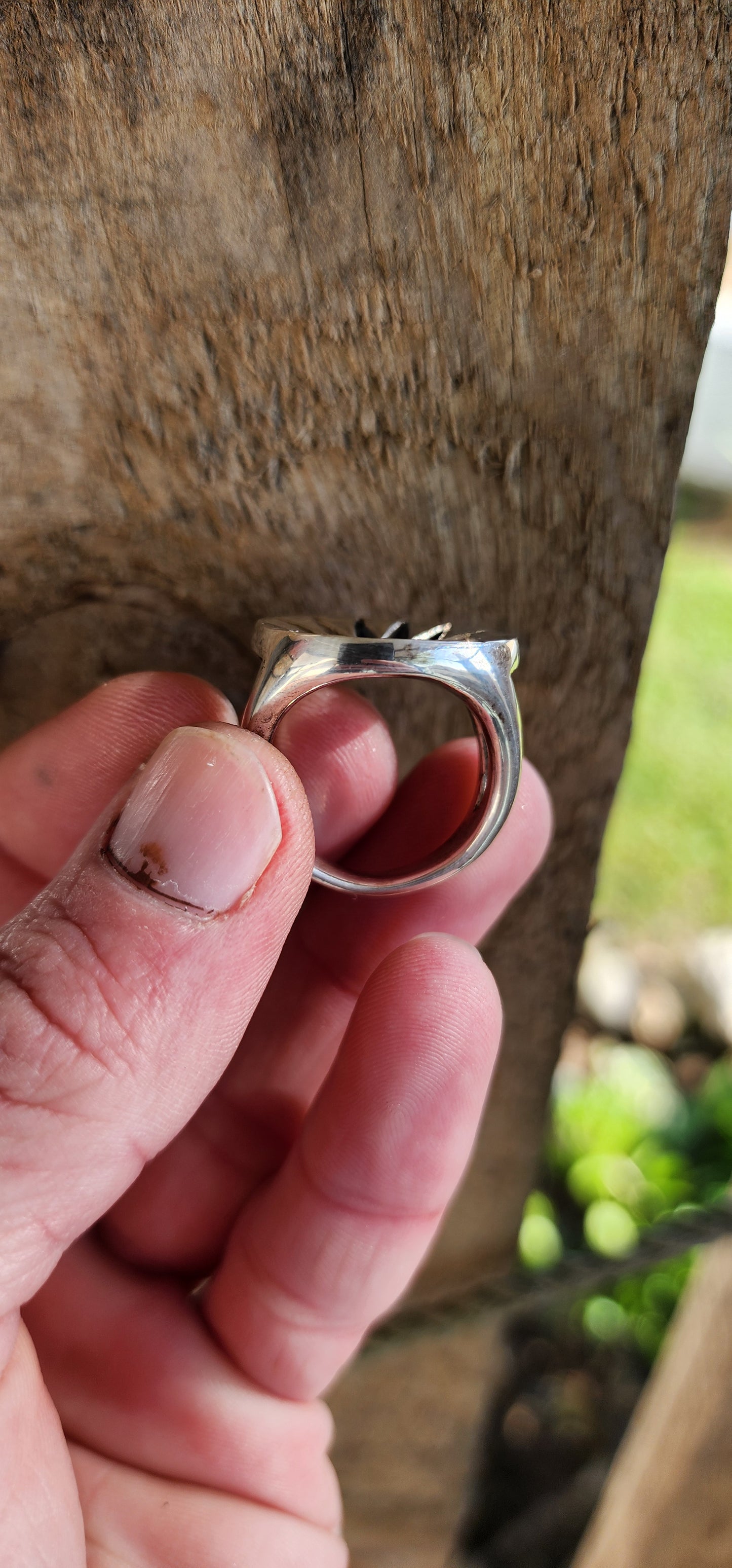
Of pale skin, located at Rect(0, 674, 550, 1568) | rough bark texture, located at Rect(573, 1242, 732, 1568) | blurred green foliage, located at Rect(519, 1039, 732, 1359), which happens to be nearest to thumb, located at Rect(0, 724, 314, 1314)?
pale skin, located at Rect(0, 674, 550, 1568)

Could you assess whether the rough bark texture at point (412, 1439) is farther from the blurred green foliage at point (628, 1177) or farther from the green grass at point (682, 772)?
the green grass at point (682, 772)

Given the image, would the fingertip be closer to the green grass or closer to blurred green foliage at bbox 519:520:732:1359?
blurred green foliage at bbox 519:520:732:1359

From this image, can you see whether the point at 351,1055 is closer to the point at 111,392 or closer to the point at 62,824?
the point at 62,824

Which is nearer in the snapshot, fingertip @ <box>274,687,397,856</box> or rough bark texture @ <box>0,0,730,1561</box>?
rough bark texture @ <box>0,0,730,1561</box>

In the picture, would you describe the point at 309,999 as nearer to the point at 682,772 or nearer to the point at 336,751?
the point at 336,751

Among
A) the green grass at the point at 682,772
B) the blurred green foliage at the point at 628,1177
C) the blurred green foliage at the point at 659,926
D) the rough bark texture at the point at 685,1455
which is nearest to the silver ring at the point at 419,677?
the blurred green foliage at the point at 659,926

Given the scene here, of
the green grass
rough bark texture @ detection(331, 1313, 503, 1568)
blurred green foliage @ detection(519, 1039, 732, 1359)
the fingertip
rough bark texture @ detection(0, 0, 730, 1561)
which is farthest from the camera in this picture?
the green grass
